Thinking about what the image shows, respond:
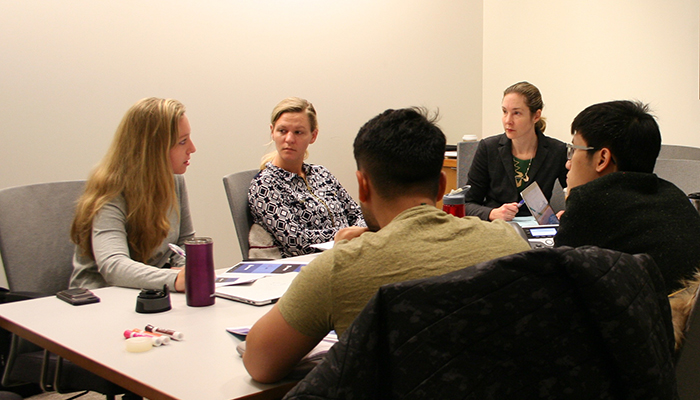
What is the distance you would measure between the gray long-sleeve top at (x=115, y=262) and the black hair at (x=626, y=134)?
4.29ft

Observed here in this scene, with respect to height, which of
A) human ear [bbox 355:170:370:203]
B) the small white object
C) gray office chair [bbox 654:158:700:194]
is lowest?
the small white object

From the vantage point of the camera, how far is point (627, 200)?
1.61m

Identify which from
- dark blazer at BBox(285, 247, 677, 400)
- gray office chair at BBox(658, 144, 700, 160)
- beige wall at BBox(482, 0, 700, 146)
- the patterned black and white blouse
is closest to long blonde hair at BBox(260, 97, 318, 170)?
the patterned black and white blouse

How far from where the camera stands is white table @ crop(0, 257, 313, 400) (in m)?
1.15

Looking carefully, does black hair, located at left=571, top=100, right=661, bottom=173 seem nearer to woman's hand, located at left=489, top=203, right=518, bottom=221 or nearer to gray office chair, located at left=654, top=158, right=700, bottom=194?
woman's hand, located at left=489, top=203, right=518, bottom=221

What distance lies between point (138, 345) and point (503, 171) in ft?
7.96

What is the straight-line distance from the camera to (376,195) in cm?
126

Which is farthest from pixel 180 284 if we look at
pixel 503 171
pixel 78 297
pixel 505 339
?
pixel 503 171

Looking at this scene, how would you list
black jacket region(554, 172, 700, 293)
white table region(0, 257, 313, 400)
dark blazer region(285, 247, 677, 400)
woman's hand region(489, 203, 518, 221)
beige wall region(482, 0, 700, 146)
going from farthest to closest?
beige wall region(482, 0, 700, 146) < woman's hand region(489, 203, 518, 221) < black jacket region(554, 172, 700, 293) < white table region(0, 257, 313, 400) < dark blazer region(285, 247, 677, 400)

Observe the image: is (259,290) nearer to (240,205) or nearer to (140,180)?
(140,180)

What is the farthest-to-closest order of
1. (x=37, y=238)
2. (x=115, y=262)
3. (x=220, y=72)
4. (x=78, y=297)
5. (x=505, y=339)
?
(x=220, y=72)
(x=37, y=238)
(x=115, y=262)
(x=78, y=297)
(x=505, y=339)

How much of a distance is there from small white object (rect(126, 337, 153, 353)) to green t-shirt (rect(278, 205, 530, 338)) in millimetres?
395

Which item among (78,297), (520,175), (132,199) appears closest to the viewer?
(78,297)

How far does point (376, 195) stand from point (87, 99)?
287cm
